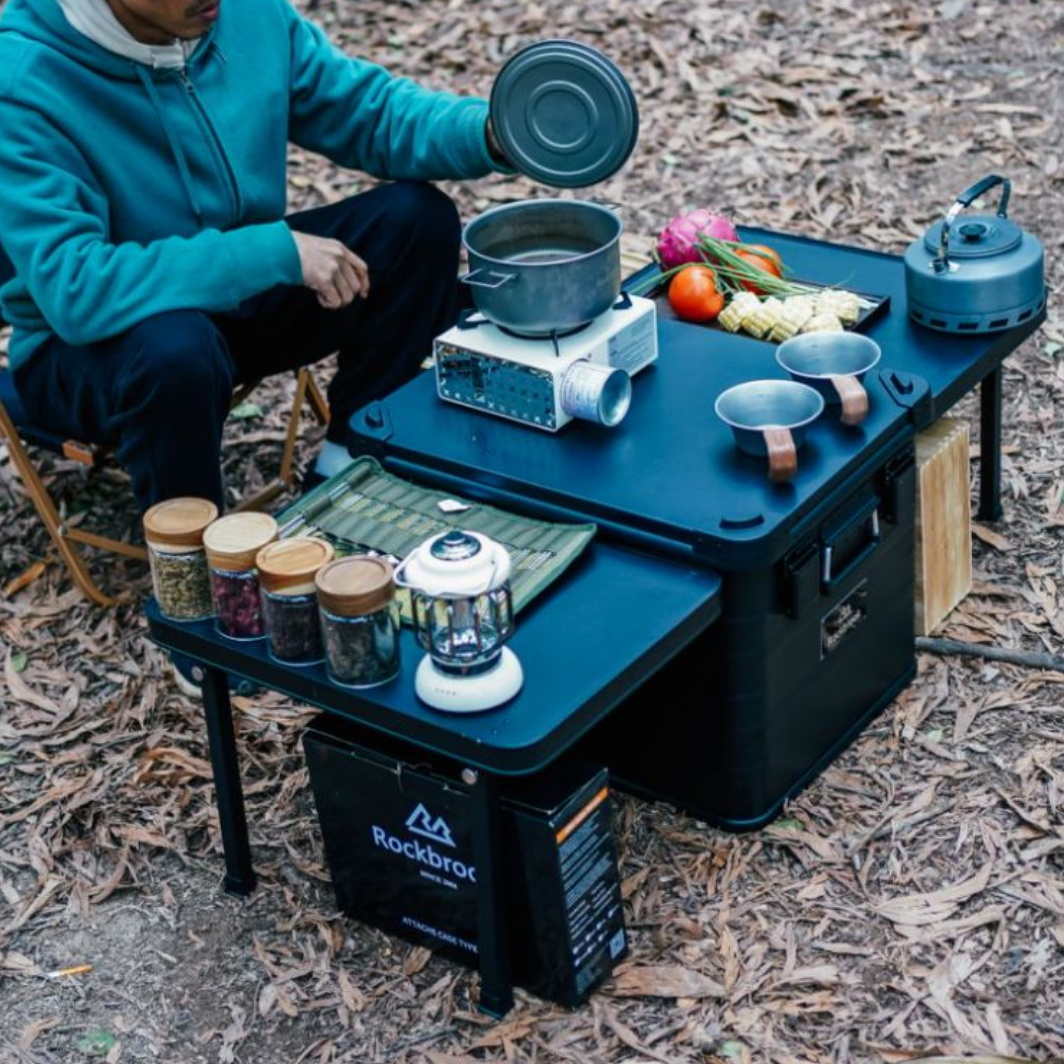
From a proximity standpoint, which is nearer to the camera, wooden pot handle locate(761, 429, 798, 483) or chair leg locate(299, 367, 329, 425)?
wooden pot handle locate(761, 429, 798, 483)

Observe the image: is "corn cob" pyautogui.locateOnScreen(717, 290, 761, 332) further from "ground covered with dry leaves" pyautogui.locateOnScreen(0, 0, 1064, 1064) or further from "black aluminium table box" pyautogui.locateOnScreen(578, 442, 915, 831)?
"ground covered with dry leaves" pyautogui.locateOnScreen(0, 0, 1064, 1064)

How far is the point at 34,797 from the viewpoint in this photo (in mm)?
4125

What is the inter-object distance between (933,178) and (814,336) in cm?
260

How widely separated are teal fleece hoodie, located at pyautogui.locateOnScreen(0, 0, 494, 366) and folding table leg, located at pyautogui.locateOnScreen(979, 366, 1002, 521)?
136 centimetres

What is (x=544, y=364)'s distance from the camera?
3705 mm

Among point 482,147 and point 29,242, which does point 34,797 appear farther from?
point 482,147

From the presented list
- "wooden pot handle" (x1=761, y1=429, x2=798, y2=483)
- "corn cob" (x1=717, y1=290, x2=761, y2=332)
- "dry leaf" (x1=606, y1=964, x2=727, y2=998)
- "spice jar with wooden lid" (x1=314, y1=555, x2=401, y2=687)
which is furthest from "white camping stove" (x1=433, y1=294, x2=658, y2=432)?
"dry leaf" (x1=606, y1=964, x2=727, y2=998)

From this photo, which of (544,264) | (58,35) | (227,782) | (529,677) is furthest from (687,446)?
(58,35)

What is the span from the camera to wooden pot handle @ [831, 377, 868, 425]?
142 inches

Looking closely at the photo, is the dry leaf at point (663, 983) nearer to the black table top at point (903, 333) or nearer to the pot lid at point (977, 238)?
the black table top at point (903, 333)

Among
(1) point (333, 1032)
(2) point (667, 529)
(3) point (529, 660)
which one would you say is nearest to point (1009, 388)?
(2) point (667, 529)

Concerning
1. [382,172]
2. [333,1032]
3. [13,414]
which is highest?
[382,172]

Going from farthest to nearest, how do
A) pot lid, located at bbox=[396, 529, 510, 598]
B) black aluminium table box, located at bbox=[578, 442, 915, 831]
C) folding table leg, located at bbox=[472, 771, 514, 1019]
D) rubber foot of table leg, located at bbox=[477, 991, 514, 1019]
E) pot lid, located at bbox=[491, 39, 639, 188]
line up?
pot lid, located at bbox=[491, 39, 639, 188]
black aluminium table box, located at bbox=[578, 442, 915, 831]
rubber foot of table leg, located at bbox=[477, 991, 514, 1019]
folding table leg, located at bbox=[472, 771, 514, 1019]
pot lid, located at bbox=[396, 529, 510, 598]

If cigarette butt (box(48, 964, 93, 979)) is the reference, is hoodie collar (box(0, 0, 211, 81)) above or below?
above
